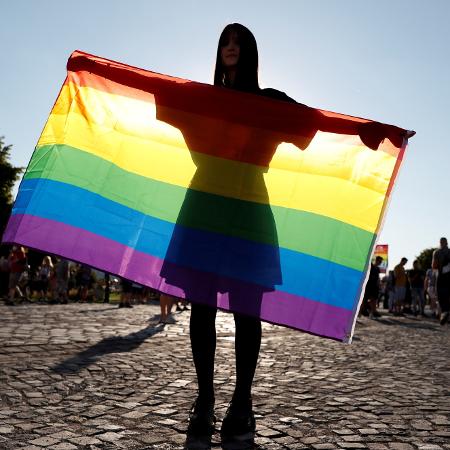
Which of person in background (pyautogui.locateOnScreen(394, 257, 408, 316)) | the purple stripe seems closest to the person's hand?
the purple stripe

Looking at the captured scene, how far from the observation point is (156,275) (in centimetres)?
346

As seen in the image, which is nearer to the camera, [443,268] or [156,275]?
[156,275]

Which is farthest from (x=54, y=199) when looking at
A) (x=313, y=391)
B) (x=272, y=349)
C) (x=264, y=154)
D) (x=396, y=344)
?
(x=396, y=344)

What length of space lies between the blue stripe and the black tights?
27 centimetres

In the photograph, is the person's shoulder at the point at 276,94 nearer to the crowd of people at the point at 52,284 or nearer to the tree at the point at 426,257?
the crowd of people at the point at 52,284

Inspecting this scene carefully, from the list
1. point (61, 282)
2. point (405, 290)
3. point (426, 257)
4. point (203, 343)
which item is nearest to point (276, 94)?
point (203, 343)

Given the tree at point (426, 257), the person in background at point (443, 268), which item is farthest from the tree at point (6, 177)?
the tree at point (426, 257)

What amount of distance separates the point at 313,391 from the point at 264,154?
1864 millimetres

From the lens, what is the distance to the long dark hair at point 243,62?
341 cm

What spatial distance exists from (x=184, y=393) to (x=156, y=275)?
1.07m

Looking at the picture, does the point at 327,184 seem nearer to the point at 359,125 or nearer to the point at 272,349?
the point at 359,125

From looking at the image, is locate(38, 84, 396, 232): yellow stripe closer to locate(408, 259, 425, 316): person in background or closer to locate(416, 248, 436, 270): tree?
locate(408, 259, 425, 316): person in background

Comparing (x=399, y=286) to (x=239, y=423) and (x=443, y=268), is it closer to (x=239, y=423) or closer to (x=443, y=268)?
(x=443, y=268)

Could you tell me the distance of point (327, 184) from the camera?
374 centimetres
